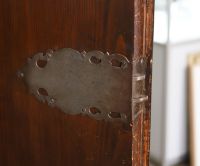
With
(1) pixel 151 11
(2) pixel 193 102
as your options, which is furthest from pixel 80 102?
(2) pixel 193 102

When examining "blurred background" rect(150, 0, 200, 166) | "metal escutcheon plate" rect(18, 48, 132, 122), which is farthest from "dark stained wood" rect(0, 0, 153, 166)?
"blurred background" rect(150, 0, 200, 166)

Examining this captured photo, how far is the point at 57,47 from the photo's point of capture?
0.52 m

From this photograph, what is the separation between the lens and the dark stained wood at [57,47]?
0.47 meters

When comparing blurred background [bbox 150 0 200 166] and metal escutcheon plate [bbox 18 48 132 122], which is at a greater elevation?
metal escutcheon plate [bbox 18 48 132 122]

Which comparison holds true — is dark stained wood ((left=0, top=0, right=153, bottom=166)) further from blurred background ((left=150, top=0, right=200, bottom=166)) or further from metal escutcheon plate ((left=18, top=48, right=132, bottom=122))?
blurred background ((left=150, top=0, right=200, bottom=166))

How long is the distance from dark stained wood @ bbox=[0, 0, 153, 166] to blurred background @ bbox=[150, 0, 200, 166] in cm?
117

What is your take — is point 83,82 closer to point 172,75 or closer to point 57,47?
point 57,47

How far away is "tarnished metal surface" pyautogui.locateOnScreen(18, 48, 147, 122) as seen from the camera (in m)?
0.47

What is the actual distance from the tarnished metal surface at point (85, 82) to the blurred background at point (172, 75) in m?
1.19

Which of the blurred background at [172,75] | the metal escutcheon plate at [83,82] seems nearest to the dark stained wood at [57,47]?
the metal escutcheon plate at [83,82]

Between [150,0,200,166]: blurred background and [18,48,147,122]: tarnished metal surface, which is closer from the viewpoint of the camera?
[18,48,147,122]: tarnished metal surface

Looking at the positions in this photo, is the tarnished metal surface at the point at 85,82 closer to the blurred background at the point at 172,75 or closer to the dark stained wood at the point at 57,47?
the dark stained wood at the point at 57,47

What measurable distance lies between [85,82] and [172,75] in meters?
1.29

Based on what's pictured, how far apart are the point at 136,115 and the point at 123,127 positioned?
2 centimetres
